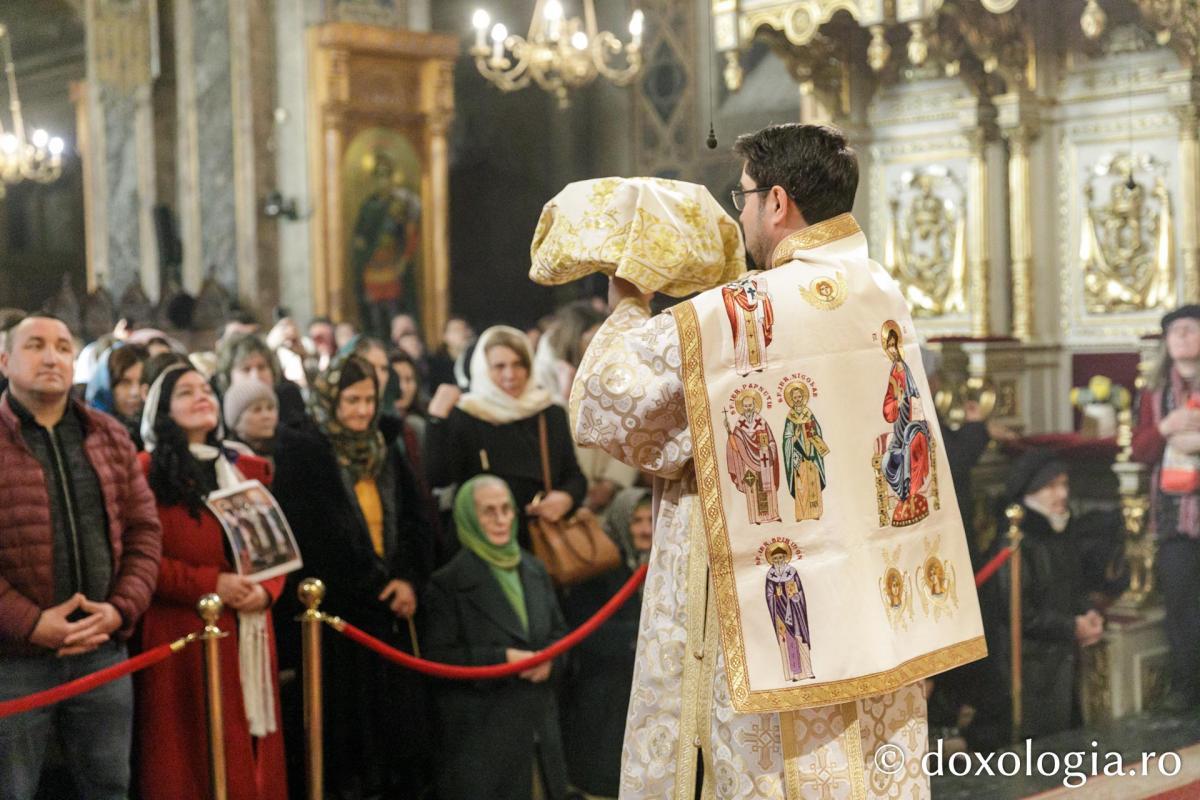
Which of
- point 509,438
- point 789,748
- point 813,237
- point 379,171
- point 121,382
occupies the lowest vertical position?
point 789,748

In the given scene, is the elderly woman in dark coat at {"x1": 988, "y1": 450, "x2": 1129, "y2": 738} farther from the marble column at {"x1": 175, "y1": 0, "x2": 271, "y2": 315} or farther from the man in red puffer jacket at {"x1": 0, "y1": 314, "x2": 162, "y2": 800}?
the marble column at {"x1": 175, "y1": 0, "x2": 271, "y2": 315}

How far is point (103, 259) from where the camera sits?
16.7 metres

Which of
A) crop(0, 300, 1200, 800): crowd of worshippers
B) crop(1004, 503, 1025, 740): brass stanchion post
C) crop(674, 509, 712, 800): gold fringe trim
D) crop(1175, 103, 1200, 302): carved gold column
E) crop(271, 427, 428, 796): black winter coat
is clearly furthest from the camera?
crop(1175, 103, 1200, 302): carved gold column

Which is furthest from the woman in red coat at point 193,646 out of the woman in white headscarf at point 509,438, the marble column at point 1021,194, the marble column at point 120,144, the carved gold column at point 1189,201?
the marble column at point 120,144

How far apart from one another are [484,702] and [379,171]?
1112 centimetres

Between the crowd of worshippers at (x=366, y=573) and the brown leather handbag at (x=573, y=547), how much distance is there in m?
0.07

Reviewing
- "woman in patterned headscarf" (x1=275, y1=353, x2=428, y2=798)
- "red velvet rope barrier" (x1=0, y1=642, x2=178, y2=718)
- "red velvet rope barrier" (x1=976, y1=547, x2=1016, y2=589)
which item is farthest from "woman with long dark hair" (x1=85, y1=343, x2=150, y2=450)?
"red velvet rope barrier" (x1=976, y1=547, x2=1016, y2=589)

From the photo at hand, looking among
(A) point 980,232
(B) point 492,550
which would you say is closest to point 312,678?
(B) point 492,550

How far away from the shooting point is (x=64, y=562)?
399cm

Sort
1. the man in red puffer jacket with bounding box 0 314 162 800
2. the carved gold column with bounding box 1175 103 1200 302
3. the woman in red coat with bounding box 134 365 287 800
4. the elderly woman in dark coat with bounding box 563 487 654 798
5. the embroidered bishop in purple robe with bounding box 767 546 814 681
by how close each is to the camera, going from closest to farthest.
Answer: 1. the embroidered bishop in purple robe with bounding box 767 546 814 681
2. the man in red puffer jacket with bounding box 0 314 162 800
3. the woman in red coat with bounding box 134 365 287 800
4. the elderly woman in dark coat with bounding box 563 487 654 798
5. the carved gold column with bounding box 1175 103 1200 302

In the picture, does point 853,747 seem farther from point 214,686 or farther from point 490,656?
point 490,656

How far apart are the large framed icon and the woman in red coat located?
1063cm

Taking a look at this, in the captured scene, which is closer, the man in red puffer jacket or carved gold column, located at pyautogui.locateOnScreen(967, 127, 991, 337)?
the man in red puffer jacket

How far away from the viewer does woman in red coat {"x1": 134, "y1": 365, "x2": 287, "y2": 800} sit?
4.28 meters
